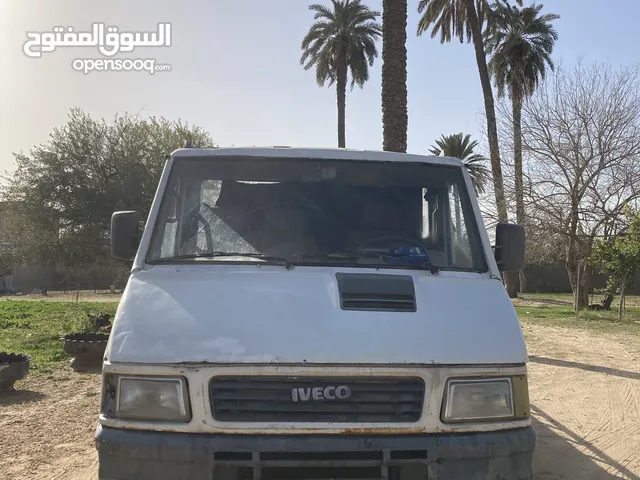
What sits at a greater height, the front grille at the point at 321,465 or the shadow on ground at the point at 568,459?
the front grille at the point at 321,465

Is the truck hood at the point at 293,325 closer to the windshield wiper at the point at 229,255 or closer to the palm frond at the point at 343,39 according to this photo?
the windshield wiper at the point at 229,255

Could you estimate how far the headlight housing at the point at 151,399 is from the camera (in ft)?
9.24

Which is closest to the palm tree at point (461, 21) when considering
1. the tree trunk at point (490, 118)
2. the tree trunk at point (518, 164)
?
the tree trunk at point (490, 118)

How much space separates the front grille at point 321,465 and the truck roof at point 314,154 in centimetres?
197

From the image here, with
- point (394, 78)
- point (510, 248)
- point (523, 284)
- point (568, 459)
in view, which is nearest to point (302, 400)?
point (510, 248)

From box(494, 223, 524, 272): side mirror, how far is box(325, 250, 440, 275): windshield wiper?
2.29 ft

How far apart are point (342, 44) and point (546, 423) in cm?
2992

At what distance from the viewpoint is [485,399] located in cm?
297

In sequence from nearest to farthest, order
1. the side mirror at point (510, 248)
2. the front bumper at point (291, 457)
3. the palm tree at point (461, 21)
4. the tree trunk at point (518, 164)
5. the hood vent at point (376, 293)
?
the front bumper at point (291, 457) < the hood vent at point (376, 293) < the side mirror at point (510, 248) < the tree trunk at point (518, 164) < the palm tree at point (461, 21)

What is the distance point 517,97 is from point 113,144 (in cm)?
2205

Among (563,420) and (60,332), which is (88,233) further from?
(563,420)

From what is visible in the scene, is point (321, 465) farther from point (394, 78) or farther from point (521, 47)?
point (521, 47)

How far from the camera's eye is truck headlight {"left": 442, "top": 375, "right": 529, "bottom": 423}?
2922mm

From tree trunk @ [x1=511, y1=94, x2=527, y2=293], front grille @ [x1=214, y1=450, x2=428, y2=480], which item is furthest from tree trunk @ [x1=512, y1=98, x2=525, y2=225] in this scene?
front grille @ [x1=214, y1=450, x2=428, y2=480]
